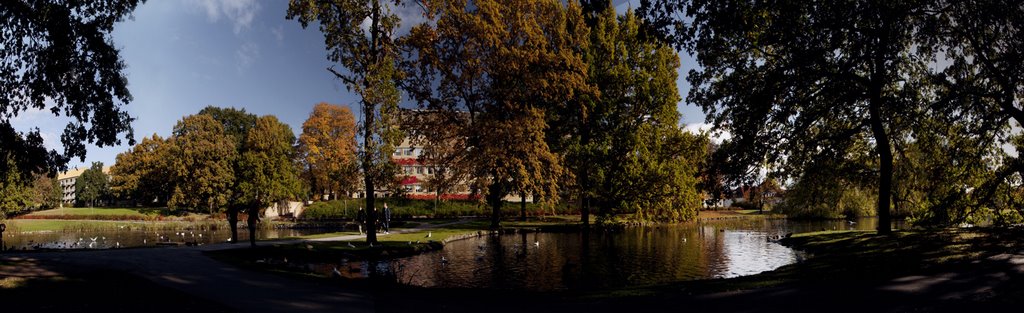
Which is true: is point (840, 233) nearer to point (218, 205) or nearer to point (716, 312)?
point (716, 312)

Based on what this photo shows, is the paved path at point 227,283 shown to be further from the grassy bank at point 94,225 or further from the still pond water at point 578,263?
the grassy bank at point 94,225

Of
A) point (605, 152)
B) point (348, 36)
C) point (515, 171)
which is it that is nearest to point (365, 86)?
point (348, 36)

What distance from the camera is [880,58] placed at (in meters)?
16.3

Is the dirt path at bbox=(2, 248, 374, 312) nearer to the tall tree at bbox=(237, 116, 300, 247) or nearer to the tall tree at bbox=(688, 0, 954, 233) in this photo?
the tall tree at bbox=(688, 0, 954, 233)

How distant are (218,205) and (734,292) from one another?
70441 mm

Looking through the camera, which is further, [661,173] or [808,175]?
[661,173]

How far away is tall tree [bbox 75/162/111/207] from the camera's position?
11669cm

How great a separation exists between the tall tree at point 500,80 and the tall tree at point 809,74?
12.4 m

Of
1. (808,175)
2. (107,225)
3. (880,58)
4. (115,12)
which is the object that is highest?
(115,12)

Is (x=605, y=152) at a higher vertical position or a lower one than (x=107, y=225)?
higher

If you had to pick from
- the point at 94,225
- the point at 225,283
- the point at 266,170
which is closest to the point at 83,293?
the point at 225,283

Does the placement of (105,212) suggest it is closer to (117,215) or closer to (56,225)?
(117,215)

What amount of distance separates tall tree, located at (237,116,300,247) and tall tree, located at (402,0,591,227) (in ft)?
104

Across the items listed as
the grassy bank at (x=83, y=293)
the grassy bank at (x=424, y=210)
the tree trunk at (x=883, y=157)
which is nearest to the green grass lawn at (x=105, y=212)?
the grassy bank at (x=424, y=210)
